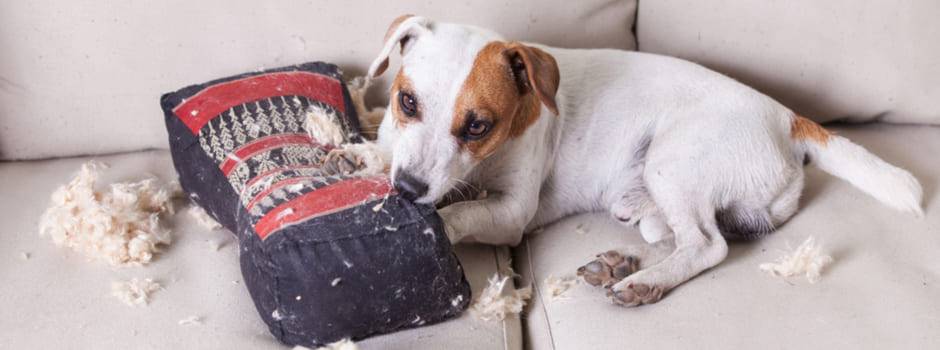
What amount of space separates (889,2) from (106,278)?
184cm

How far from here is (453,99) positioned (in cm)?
150

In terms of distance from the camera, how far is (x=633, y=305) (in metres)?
1.56

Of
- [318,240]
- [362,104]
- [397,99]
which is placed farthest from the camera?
[362,104]

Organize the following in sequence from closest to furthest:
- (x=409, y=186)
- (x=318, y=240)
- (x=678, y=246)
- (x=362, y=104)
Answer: (x=318, y=240)
(x=409, y=186)
(x=678, y=246)
(x=362, y=104)

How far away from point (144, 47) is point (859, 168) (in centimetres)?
162

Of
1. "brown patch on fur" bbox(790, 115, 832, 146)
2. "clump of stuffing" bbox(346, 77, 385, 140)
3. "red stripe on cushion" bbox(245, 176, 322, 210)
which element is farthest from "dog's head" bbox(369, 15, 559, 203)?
"brown patch on fur" bbox(790, 115, 832, 146)

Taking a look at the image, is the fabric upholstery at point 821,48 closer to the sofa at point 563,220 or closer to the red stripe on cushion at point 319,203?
the sofa at point 563,220

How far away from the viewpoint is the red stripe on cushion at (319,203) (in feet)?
4.66

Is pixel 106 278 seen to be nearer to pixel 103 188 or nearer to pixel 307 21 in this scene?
pixel 103 188

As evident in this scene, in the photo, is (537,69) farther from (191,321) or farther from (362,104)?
(191,321)

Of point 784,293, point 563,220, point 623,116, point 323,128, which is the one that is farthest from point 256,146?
point 784,293

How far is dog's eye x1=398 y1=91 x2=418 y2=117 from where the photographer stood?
154 centimetres

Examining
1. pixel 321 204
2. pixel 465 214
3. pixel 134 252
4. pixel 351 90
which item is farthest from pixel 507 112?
pixel 134 252

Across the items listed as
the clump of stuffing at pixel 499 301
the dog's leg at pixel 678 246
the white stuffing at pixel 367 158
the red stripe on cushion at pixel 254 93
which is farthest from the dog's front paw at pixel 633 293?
the red stripe on cushion at pixel 254 93
